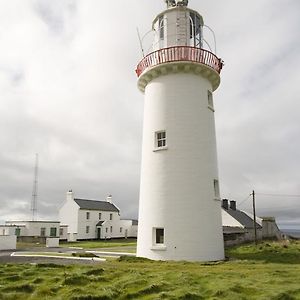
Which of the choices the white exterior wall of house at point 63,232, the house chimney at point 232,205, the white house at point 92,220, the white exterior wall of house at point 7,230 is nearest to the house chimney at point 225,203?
the house chimney at point 232,205

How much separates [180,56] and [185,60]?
332 millimetres

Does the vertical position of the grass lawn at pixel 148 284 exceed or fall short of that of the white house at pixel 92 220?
it falls short

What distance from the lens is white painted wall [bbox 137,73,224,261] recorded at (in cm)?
1680

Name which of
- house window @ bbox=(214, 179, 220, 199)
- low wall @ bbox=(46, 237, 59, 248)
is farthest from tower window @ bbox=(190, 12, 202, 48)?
low wall @ bbox=(46, 237, 59, 248)

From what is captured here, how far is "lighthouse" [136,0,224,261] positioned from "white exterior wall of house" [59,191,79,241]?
3500 cm

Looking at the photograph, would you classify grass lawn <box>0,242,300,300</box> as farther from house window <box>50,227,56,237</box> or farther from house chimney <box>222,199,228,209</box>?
house window <box>50,227,56,237</box>

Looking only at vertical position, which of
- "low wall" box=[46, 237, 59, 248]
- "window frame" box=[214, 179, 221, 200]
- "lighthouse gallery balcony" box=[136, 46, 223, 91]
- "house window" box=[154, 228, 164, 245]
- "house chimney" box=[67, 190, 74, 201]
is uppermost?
"lighthouse gallery balcony" box=[136, 46, 223, 91]

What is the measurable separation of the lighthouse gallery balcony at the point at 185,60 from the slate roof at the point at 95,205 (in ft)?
124

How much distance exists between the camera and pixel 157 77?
19.1 meters

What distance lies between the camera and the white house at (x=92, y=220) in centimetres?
5189

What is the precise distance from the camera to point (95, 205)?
57281 millimetres

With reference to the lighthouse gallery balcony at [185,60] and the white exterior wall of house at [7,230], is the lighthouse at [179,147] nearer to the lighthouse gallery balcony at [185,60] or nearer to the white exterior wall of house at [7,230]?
the lighthouse gallery balcony at [185,60]

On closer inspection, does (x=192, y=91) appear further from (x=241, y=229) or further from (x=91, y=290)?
(x=241, y=229)

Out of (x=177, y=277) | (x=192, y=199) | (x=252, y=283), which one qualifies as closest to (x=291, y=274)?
(x=252, y=283)
